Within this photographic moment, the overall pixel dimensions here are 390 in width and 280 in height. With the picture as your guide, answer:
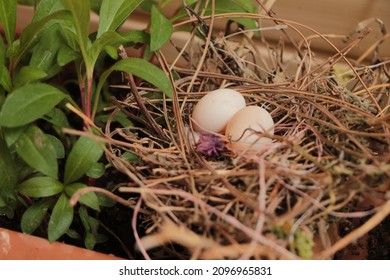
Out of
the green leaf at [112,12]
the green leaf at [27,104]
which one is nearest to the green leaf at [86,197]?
the green leaf at [27,104]

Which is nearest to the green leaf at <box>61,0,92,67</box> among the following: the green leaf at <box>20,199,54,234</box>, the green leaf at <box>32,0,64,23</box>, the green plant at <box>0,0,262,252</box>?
the green plant at <box>0,0,262,252</box>

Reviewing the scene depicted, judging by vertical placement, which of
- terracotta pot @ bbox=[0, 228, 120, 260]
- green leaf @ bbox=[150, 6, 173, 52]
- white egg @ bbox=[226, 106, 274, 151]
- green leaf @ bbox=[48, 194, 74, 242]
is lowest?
terracotta pot @ bbox=[0, 228, 120, 260]

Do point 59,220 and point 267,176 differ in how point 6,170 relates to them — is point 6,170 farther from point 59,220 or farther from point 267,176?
point 267,176

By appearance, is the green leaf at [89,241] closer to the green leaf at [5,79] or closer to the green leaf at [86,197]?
the green leaf at [86,197]

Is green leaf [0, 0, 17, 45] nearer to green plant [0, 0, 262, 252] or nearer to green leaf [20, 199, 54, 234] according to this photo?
green plant [0, 0, 262, 252]

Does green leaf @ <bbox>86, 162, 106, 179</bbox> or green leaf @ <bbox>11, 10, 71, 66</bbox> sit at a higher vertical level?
green leaf @ <bbox>11, 10, 71, 66</bbox>

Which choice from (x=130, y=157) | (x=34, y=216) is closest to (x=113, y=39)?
(x=130, y=157)
